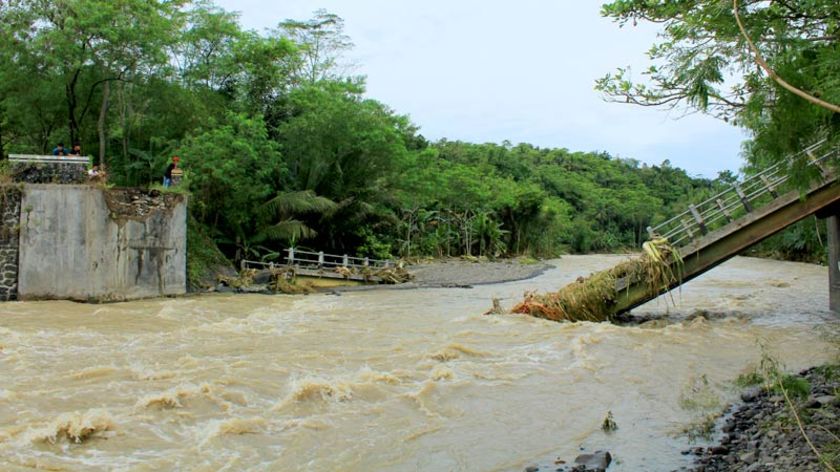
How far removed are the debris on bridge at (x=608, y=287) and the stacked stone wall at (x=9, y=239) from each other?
12.6 meters

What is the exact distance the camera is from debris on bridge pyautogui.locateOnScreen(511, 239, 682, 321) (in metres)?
14.7

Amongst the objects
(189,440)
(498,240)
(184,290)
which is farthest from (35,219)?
(498,240)

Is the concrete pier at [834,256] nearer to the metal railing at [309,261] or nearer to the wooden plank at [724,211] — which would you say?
the wooden plank at [724,211]

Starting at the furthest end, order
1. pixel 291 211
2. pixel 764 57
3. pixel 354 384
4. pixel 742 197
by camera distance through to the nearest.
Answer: pixel 291 211 → pixel 742 197 → pixel 354 384 → pixel 764 57

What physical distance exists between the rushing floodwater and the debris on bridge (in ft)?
2.15

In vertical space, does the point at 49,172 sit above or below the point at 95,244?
above

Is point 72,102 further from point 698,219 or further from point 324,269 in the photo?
point 698,219

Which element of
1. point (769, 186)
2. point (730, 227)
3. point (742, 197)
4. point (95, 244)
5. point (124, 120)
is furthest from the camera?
point (124, 120)

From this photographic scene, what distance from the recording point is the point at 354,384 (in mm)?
9086

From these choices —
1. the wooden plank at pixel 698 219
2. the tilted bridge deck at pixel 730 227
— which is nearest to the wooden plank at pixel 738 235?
the tilted bridge deck at pixel 730 227

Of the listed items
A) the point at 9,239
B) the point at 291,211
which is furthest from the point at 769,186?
the point at 291,211

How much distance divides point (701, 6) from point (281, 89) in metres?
27.2

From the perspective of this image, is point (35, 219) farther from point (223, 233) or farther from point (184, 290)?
point (223, 233)

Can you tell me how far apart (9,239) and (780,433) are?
56.1ft
